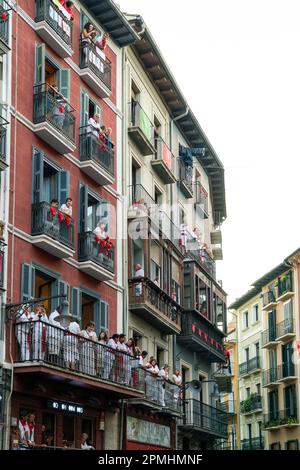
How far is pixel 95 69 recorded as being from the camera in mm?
31906

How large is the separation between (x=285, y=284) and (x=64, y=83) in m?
37.9

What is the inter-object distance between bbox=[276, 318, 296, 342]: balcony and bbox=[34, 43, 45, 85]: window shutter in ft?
126

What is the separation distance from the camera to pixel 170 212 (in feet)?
134

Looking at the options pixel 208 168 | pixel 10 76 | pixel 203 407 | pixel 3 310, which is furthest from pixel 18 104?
pixel 208 168

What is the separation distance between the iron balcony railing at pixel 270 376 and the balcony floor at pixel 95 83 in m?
36.8

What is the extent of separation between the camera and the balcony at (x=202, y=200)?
47.0 metres

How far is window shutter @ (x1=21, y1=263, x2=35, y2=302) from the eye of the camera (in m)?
25.6

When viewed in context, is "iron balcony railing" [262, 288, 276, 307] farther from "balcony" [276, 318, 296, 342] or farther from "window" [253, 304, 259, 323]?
"window" [253, 304, 259, 323]

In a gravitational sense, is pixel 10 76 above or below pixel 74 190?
above

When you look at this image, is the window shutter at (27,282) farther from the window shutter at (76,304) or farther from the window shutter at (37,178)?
the window shutter at (76,304)

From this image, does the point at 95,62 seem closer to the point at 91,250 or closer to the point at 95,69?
the point at 95,69
